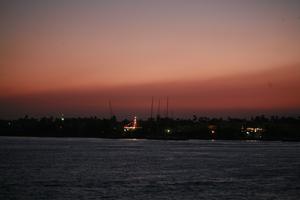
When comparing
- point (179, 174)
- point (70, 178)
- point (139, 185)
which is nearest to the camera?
point (139, 185)

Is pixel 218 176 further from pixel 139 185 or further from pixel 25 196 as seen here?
pixel 25 196

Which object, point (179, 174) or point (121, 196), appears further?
point (179, 174)

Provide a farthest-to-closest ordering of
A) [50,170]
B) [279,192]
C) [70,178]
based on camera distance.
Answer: [50,170]
[70,178]
[279,192]

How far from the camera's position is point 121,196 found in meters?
40.2

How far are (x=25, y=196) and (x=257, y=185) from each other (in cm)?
2058

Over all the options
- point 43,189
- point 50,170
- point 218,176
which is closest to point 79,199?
point 43,189

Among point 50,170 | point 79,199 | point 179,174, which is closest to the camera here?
point 79,199

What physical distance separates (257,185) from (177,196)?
34.9 ft

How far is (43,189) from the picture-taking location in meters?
43.9

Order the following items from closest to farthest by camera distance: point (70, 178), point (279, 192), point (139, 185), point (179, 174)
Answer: point (279, 192)
point (139, 185)
point (70, 178)
point (179, 174)

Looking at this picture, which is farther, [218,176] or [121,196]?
[218,176]

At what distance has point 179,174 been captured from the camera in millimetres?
58875

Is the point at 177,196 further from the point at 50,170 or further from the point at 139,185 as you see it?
the point at 50,170

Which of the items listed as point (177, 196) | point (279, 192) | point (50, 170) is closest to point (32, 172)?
point (50, 170)
